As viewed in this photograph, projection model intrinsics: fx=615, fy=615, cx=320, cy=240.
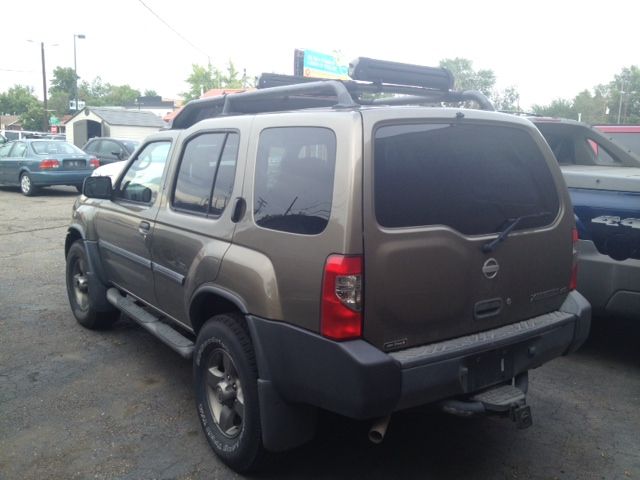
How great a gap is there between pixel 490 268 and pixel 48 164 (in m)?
15.1

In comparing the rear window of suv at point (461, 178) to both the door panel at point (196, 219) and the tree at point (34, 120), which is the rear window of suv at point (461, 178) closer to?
the door panel at point (196, 219)

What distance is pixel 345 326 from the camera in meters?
2.65

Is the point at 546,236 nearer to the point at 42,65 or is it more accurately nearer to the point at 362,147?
the point at 362,147

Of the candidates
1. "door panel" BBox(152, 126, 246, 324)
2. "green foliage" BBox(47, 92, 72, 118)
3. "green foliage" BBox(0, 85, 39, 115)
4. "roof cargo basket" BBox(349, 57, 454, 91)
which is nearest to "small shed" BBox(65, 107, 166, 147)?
"door panel" BBox(152, 126, 246, 324)

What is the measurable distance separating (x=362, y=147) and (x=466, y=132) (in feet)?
2.27

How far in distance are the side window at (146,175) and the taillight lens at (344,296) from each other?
205 centimetres

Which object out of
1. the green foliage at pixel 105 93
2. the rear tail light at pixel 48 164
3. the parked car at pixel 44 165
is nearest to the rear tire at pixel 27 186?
the parked car at pixel 44 165

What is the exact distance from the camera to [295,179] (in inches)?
117

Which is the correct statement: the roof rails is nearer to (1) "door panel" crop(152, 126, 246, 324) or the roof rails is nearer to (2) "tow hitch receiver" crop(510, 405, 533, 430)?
(1) "door panel" crop(152, 126, 246, 324)

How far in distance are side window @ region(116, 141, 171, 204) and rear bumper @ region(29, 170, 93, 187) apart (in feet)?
39.1

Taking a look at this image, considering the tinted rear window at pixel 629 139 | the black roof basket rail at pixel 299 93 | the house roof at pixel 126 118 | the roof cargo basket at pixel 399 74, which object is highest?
the house roof at pixel 126 118

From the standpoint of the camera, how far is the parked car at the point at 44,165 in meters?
15.8

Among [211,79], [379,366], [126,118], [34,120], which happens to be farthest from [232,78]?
[379,366]

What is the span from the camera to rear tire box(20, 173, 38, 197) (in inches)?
629
